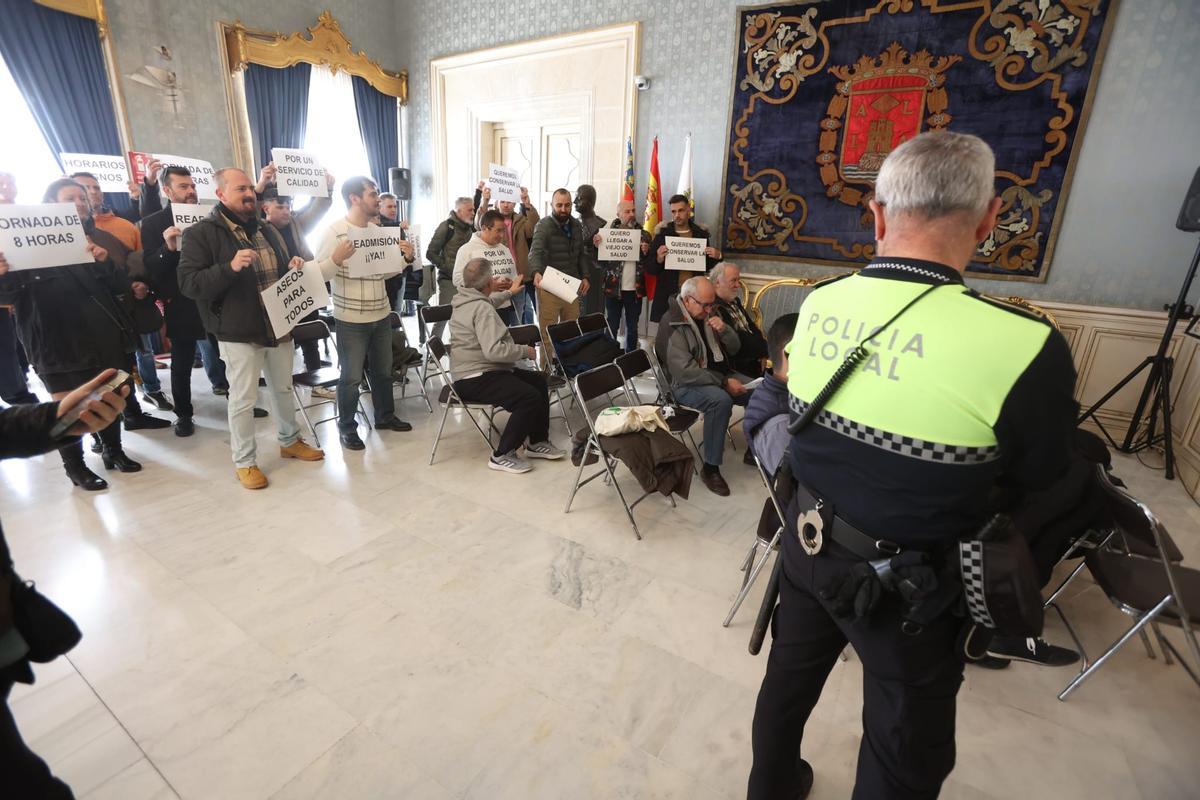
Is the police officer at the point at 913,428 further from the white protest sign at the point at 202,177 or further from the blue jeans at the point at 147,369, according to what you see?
the white protest sign at the point at 202,177

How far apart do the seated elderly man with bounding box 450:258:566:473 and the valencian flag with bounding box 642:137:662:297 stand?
255cm

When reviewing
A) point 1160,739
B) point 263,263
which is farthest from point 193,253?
point 1160,739

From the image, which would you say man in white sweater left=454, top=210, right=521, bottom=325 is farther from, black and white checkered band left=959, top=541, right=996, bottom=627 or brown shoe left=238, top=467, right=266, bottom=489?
black and white checkered band left=959, top=541, right=996, bottom=627

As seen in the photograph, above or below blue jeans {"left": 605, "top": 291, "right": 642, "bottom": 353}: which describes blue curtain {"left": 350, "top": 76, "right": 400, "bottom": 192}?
above

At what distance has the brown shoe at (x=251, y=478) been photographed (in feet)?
11.1

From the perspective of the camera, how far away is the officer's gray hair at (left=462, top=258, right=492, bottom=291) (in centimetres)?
362

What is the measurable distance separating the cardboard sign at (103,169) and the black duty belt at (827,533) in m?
6.02

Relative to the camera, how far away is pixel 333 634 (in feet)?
7.45

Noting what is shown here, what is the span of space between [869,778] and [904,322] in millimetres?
909

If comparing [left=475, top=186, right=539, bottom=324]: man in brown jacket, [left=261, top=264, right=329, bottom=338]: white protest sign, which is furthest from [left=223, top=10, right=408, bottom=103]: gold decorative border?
[left=261, top=264, right=329, bottom=338]: white protest sign

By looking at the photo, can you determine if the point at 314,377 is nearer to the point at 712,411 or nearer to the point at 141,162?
the point at 712,411

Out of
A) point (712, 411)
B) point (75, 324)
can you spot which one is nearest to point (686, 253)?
point (712, 411)

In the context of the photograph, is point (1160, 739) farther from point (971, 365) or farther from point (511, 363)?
point (511, 363)

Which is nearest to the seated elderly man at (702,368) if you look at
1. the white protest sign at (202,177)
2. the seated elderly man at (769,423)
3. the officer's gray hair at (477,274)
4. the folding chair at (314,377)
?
the officer's gray hair at (477,274)
